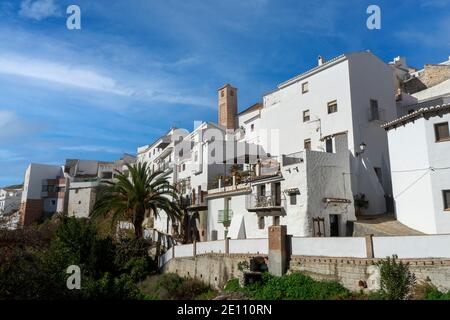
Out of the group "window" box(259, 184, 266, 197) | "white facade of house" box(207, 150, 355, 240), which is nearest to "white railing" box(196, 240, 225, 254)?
"white facade of house" box(207, 150, 355, 240)

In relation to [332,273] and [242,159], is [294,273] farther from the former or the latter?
[242,159]

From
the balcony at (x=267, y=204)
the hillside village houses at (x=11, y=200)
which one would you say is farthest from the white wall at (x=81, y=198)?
the balcony at (x=267, y=204)

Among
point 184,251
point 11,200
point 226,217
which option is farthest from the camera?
point 11,200

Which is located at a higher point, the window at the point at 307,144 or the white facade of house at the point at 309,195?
the window at the point at 307,144

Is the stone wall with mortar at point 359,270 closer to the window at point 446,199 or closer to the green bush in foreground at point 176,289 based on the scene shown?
the window at point 446,199

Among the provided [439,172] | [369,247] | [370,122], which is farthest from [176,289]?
[370,122]

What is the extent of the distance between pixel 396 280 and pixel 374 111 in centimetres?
1516

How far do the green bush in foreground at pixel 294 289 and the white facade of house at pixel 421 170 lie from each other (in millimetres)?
6020

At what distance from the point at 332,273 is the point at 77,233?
63.2 feet

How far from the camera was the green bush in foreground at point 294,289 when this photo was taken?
16328 millimetres

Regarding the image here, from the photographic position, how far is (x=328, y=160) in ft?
77.5

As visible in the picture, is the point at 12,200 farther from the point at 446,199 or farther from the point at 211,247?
the point at 446,199
